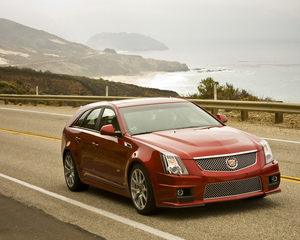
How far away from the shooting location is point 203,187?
5676mm

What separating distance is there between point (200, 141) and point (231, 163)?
1.73ft

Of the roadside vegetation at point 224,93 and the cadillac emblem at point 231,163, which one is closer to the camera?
the cadillac emblem at point 231,163

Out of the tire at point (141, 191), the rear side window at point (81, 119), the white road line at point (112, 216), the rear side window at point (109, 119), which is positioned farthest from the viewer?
the rear side window at point (81, 119)

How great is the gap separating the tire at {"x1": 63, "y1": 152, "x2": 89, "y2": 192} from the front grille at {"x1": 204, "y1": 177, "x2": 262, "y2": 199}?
2.96 meters

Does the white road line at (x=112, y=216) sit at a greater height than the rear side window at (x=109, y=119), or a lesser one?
lesser

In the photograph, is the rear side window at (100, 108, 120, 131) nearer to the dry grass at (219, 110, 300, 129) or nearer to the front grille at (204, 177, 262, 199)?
the front grille at (204, 177, 262, 199)

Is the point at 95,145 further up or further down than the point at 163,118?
further down

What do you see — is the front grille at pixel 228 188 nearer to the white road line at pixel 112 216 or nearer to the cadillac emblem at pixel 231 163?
the cadillac emblem at pixel 231 163

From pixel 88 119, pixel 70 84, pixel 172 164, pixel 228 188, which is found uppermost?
pixel 88 119

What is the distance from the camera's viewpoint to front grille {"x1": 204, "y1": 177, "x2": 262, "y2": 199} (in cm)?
571

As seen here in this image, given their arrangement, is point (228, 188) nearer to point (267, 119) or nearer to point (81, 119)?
point (81, 119)

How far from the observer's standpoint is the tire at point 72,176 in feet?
26.5

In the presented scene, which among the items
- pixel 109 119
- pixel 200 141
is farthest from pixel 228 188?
pixel 109 119

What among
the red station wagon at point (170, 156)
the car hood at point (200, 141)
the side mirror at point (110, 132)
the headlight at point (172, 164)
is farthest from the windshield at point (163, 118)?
the headlight at point (172, 164)
